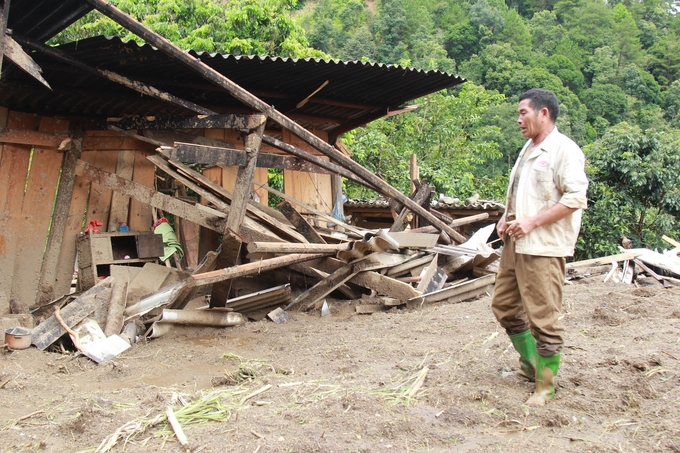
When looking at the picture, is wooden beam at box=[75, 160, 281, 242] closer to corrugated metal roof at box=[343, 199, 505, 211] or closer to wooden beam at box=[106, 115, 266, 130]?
wooden beam at box=[106, 115, 266, 130]

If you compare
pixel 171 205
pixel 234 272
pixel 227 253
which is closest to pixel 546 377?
pixel 234 272

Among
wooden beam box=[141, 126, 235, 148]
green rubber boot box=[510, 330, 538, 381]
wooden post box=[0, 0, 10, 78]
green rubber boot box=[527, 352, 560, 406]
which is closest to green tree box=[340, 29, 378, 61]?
wooden beam box=[141, 126, 235, 148]

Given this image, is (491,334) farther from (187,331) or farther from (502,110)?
(502,110)

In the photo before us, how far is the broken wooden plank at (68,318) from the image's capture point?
5.34 m

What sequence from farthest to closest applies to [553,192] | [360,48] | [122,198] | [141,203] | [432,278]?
1. [360,48]
2. [141,203]
3. [122,198]
4. [432,278]
5. [553,192]

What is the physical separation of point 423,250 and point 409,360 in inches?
127

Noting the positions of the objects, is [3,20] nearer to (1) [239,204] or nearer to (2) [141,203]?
(1) [239,204]

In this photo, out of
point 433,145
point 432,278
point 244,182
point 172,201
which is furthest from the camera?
point 433,145

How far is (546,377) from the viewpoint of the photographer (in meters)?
3.43

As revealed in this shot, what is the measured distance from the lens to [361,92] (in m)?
8.64

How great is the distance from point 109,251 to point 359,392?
4.75 m

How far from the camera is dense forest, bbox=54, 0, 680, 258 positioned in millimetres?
12109

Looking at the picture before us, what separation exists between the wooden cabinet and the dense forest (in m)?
6.76

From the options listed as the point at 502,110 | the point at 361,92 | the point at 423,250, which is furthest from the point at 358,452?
the point at 502,110
